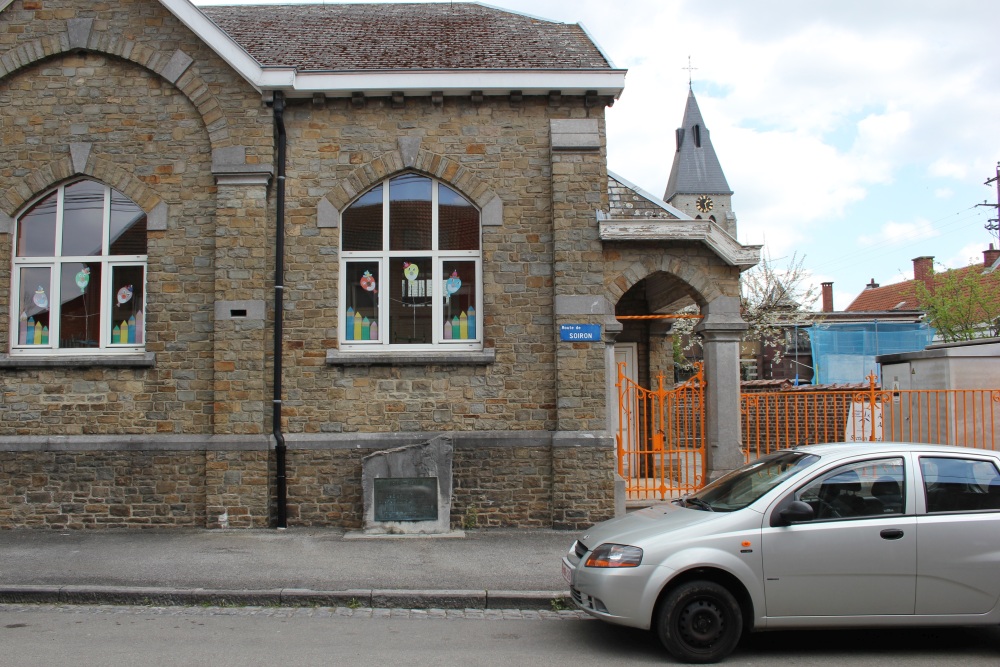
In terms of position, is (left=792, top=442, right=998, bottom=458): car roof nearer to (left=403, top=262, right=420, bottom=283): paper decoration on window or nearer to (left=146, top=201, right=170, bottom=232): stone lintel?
(left=403, top=262, right=420, bottom=283): paper decoration on window

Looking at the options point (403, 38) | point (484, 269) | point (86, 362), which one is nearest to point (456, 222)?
point (484, 269)

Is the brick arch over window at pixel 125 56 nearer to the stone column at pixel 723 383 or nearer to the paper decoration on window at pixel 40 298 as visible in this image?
the paper decoration on window at pixel 40 298

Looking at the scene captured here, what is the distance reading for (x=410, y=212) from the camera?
11.9m

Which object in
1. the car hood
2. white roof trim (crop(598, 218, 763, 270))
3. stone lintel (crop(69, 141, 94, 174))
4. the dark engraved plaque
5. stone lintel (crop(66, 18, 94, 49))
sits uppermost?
stone lintel (crop(66, 18, 94, 49))

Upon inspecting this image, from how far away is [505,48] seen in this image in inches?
496

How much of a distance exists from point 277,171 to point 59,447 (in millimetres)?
4722

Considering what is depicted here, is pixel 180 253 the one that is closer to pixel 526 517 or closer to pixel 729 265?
pixel 526 517

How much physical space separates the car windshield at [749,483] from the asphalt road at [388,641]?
113cm

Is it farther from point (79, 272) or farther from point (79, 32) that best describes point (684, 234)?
point (79, 32)

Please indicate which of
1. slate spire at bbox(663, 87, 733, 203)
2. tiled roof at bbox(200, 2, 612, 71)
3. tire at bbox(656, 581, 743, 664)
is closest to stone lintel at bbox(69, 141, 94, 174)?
tiled roof at bbox(200, 2, 612, 71)

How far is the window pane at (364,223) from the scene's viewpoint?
11789 mm

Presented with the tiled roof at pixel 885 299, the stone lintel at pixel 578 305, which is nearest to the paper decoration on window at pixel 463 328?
the stone lintel at pixel 578 305

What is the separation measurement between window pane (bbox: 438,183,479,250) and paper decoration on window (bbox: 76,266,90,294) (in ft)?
16.3

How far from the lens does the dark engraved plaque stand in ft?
35.2
